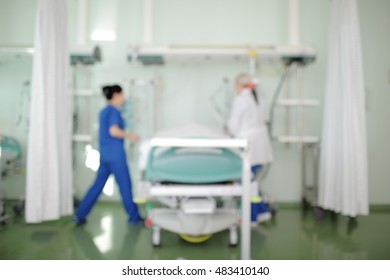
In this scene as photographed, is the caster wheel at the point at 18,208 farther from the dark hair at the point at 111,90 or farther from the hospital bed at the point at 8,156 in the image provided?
the dark hair at the point at 111,90

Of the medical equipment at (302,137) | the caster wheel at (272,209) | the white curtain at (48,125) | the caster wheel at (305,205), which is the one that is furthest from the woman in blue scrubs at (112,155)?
the caster wheel at (305,205)

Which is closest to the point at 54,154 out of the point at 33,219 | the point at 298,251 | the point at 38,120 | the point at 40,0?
the point at 38,120

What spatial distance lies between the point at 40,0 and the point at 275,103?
2.64 metres

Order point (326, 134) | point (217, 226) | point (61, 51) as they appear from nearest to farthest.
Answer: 1. point (217, 226)
2. point (61, 51)
3. point (326, 134)

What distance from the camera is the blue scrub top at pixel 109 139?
8.93 ft

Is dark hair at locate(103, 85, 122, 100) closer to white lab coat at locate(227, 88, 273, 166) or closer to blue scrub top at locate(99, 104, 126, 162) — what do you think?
blue scrub top at locate(99, 104, 126, 162)

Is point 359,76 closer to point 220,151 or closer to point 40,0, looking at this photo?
point 220,151

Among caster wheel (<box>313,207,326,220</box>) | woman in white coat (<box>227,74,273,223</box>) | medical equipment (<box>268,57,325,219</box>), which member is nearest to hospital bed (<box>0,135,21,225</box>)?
woman in white coat (<box>227,74,273,223</box>)

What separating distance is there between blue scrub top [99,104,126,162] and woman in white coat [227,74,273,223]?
1.06m

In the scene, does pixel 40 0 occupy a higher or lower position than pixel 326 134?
higher

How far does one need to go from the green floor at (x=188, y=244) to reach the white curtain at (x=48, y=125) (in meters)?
0.25

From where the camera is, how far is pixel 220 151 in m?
2.23

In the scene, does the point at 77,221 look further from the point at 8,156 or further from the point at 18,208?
the point at 8,156

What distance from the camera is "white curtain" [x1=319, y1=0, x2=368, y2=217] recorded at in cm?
265
